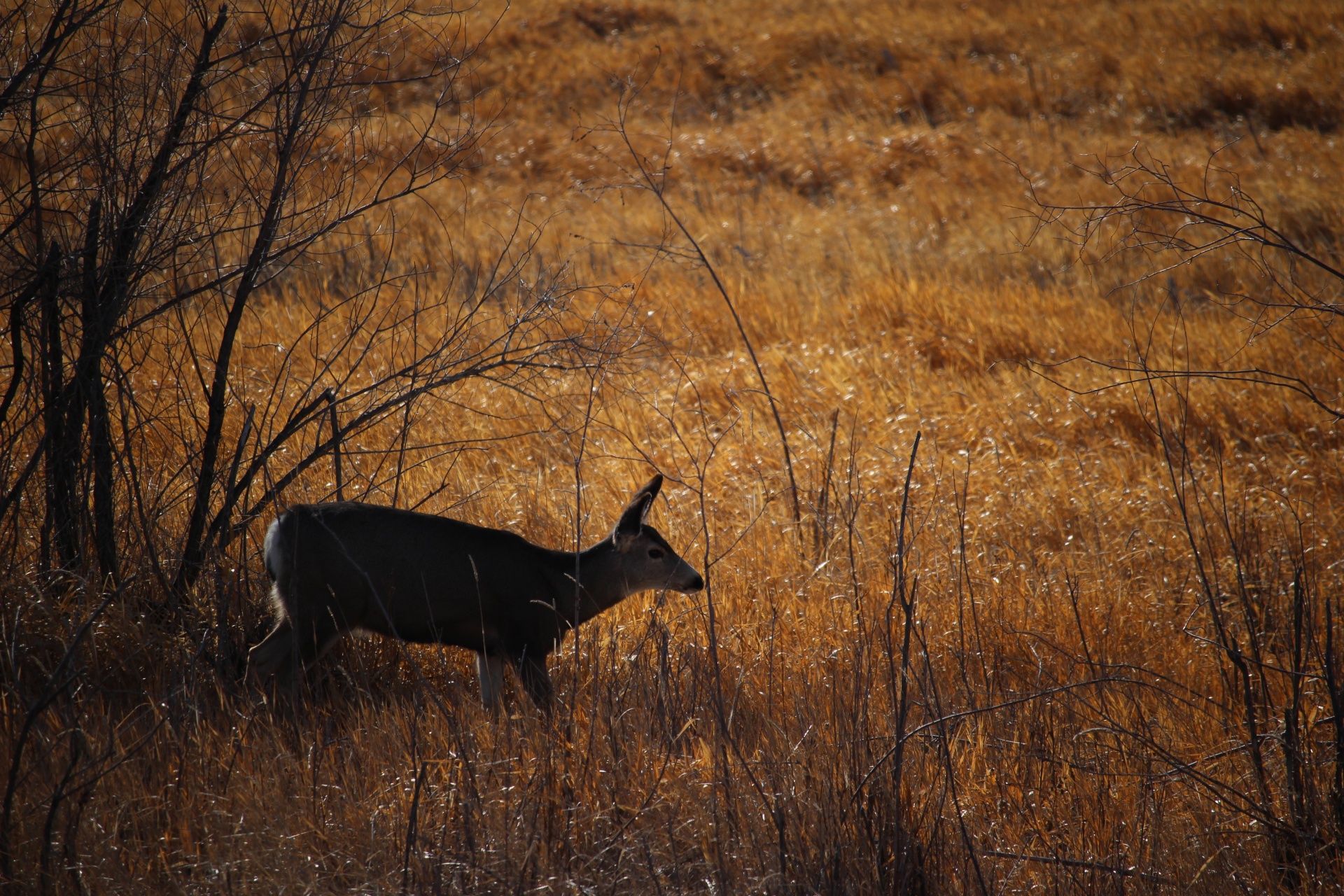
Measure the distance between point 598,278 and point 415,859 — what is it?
28.4 feet

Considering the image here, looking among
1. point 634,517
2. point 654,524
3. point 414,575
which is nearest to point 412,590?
point 414,575

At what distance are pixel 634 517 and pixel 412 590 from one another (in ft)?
3.33

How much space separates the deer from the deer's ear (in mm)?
296

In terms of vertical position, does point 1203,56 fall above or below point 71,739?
above

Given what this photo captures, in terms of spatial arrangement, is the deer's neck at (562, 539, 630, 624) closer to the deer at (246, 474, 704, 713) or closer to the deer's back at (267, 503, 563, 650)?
the deer at (246, 474, 704, 713)

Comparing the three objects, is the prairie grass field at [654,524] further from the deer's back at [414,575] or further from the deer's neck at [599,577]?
the deer's back at [414,575]

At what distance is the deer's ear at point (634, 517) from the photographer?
4.51 meters

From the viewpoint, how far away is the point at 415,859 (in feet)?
9.58

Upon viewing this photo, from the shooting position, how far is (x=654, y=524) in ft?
20.6

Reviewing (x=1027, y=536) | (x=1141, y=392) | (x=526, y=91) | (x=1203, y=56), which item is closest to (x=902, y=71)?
(x=1203, y=56)

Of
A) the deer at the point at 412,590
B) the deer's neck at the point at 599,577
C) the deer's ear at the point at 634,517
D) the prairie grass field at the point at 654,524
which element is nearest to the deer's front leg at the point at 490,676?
the deer at the point at 412,590

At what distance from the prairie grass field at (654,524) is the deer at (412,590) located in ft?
0.68

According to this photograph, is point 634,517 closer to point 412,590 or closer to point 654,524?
point 412,590

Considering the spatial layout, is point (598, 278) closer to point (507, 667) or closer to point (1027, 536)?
point (1027, 536)
